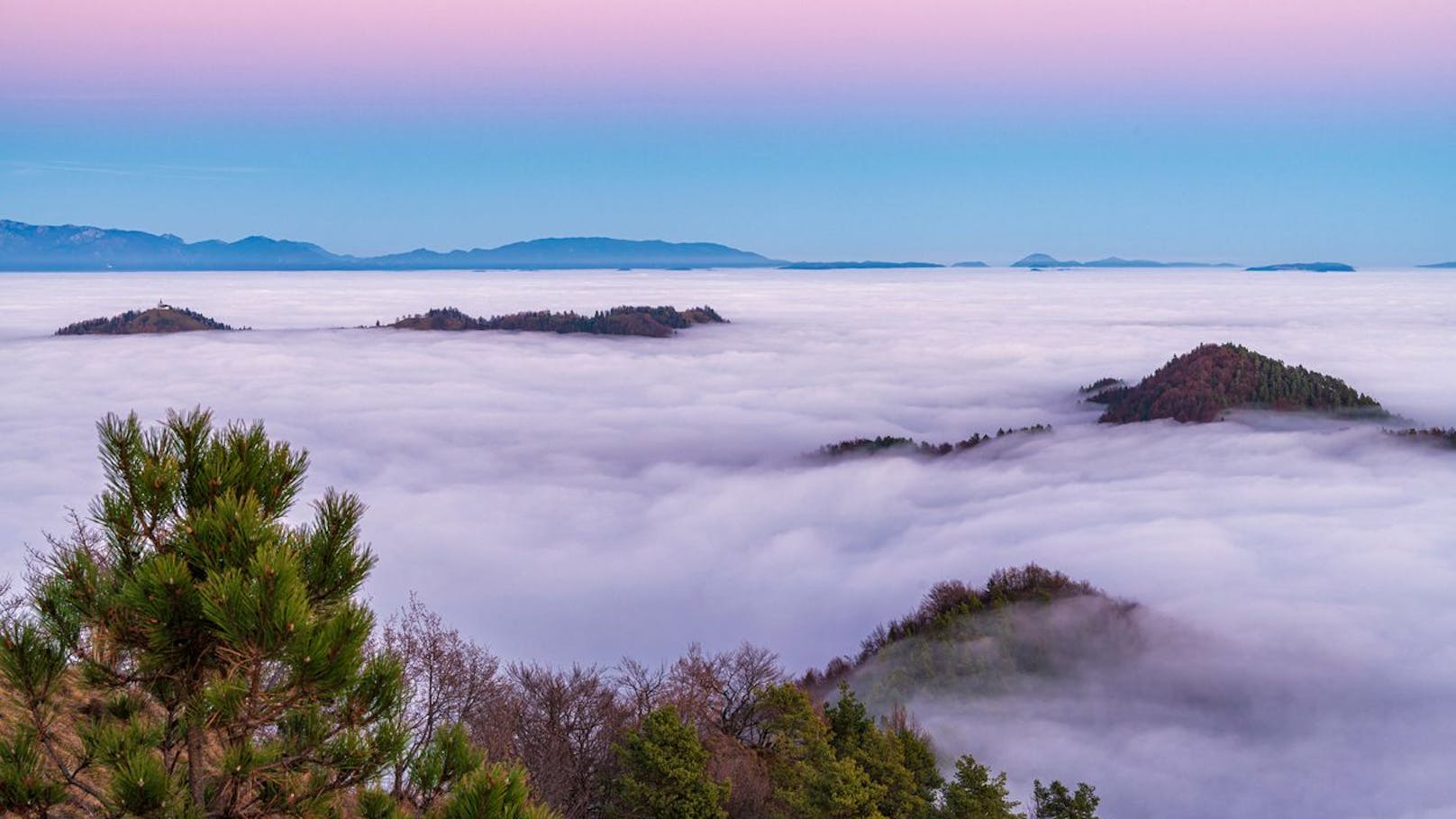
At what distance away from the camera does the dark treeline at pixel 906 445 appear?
5581 inches

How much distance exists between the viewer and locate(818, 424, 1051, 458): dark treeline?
141750 millimetres

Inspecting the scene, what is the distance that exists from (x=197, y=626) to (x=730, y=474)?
133933 millimetres

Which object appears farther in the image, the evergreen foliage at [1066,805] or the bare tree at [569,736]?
the evergreen foliage at [1066,805]

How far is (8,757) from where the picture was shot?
546cm

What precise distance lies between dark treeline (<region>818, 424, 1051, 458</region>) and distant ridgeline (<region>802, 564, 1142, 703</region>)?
6698cm


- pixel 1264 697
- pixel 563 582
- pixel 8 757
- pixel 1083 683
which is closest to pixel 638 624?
pixel 563 582

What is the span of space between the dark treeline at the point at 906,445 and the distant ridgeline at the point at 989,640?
220ft

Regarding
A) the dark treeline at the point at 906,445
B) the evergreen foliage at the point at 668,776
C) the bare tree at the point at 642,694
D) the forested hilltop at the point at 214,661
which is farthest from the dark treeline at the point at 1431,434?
the forested hilltop at the point at 214,661

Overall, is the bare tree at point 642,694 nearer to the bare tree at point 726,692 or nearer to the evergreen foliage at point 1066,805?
the bare tree at point 726,692

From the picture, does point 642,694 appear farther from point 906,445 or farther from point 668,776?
point 906,445

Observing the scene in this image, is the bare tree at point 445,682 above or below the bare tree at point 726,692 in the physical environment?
above

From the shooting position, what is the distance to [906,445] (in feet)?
470

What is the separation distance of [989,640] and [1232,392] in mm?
107364

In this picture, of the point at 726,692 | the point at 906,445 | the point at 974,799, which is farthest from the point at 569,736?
the point at 906,445
